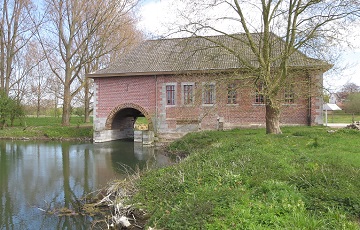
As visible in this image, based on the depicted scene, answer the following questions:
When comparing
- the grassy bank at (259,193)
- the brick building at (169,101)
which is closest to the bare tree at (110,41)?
the brick building at (169,101)

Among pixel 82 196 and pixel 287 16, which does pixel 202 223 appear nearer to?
pixel 82 196

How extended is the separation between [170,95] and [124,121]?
191 inches

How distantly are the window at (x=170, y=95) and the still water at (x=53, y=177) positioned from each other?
10.5 ft

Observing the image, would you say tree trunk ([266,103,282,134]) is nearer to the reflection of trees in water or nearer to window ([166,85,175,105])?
window ([166,85,175,105])

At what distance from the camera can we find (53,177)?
9.27 meters

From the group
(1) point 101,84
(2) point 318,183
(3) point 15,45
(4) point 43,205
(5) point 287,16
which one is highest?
(3) point 15,45

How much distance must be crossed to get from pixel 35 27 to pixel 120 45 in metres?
6.52

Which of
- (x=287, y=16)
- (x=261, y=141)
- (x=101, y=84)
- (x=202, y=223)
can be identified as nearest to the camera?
(x=202, y=223)

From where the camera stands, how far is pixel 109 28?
23.7m

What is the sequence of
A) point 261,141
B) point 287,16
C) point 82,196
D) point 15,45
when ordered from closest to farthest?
point 82,196
point 261,141
point 287,16
point 15,45

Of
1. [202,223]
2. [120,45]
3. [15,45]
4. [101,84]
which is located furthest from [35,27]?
[202,223]

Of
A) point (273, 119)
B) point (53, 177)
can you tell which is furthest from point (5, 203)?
point (273, 119)

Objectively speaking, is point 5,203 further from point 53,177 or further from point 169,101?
point 169,101

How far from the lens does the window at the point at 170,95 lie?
58.6ft
